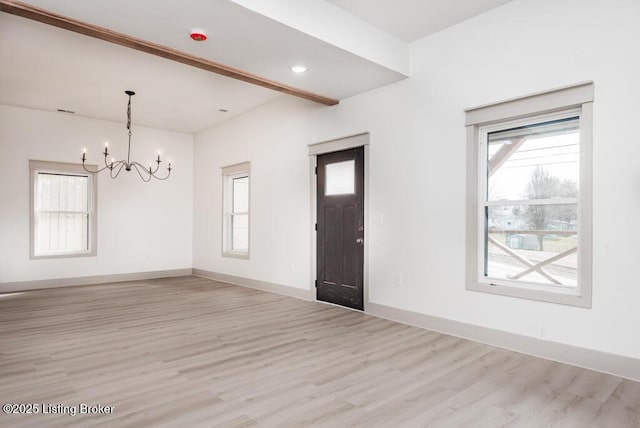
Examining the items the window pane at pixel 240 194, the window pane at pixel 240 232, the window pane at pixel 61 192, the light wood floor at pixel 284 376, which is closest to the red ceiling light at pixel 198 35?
the light wood floor at pixel 284 376

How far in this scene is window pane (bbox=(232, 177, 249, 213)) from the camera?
728 cm

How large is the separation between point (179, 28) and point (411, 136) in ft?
8.22

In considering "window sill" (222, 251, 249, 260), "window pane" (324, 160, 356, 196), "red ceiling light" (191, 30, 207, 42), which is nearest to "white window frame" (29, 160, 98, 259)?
"window sill" (222, 251, 249, 260)

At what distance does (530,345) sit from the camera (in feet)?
11.0

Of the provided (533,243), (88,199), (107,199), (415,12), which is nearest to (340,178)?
(415,12)

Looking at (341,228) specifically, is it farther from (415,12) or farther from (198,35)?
(198,35)

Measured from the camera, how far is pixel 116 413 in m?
2.31

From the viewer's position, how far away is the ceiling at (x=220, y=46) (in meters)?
3.08

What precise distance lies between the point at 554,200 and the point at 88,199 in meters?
7.47

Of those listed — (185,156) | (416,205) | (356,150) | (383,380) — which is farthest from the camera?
(185,156)

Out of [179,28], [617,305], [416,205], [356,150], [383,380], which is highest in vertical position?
[179,28]

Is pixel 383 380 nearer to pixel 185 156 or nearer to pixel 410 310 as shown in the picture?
pixel 410 310

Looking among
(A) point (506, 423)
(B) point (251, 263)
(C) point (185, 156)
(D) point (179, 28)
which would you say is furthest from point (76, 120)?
(A) point (506, 423)

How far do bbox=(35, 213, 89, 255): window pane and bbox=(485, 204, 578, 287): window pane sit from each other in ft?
22.9
